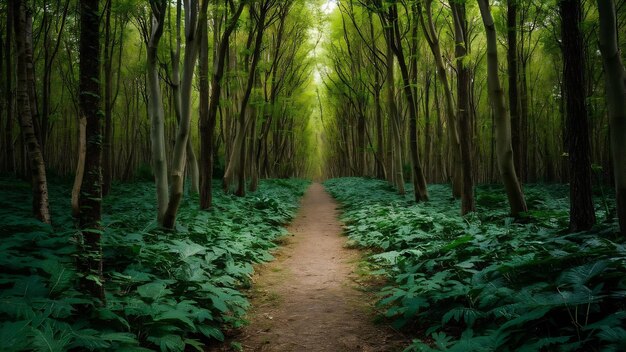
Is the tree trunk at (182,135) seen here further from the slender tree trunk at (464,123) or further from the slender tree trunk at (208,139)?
the slender tree trunk at (464,123)

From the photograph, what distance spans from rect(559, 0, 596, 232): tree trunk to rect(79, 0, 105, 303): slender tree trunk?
5.00 metres

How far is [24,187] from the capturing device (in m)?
10.3

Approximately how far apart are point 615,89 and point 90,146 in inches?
193

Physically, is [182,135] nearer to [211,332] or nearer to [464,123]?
[211,332]

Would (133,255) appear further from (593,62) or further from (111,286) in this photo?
(593,62)

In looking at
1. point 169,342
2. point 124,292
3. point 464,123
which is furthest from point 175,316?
point 464,123

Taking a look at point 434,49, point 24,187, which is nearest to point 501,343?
point 434,49

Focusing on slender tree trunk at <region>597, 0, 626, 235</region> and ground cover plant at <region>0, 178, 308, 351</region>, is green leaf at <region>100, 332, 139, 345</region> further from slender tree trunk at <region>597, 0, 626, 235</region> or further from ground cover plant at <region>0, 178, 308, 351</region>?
slender tree trunk at <region>597, 0, 626, 235</region>

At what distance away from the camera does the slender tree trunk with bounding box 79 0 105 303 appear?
2.74 meters

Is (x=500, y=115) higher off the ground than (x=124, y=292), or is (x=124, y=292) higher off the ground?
(x=500, y=115)

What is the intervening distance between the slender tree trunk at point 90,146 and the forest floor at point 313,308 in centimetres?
131

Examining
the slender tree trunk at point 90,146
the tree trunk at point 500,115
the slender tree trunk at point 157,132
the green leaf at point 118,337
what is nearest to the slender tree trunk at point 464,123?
the tree trunk at point 500,115

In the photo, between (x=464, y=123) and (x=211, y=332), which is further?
(x=464, y=123)

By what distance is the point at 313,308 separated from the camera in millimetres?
4148
